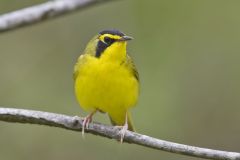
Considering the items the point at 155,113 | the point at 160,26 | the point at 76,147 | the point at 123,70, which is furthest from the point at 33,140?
the point at 123,70

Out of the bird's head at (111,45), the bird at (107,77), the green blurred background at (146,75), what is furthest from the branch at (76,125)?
the green blurred background at (146,75)

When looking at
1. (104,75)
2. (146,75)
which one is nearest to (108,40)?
(104,75)

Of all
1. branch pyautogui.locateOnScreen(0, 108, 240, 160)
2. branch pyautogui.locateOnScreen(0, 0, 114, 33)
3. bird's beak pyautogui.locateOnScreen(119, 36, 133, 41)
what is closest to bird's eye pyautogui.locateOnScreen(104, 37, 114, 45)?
bird's beak pyautogui.locateOnScreen(119, 36, 133, 41)

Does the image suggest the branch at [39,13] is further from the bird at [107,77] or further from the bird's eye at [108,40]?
the bird's eye at [108,40]

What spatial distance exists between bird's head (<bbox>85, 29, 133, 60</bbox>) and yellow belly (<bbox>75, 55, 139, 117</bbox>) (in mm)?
91

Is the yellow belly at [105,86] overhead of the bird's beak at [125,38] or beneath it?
beneath

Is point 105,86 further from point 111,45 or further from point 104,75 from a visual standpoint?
point 111,45

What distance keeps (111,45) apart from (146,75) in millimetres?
3508

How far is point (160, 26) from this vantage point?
11852 mm

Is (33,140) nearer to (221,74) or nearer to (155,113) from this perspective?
(155,113)

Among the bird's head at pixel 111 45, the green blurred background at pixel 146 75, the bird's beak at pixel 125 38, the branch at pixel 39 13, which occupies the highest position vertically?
the branch at pixel 39 13

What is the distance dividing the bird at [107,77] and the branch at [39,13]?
0.62 meters

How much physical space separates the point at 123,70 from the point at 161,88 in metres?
3.38

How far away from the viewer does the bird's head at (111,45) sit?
26.0ft
